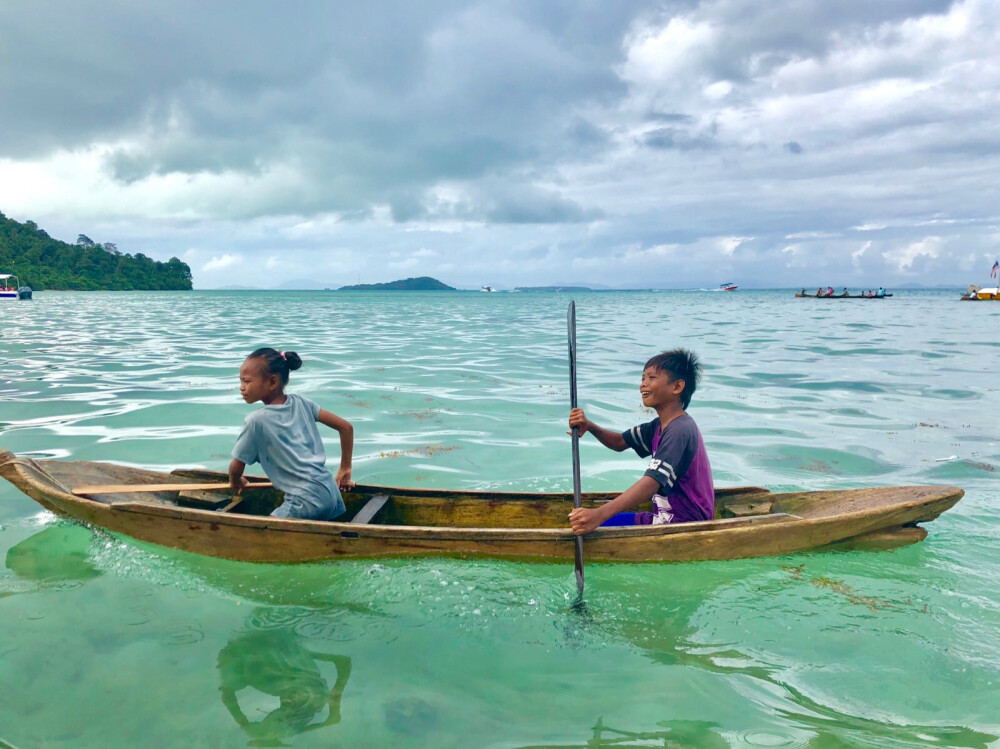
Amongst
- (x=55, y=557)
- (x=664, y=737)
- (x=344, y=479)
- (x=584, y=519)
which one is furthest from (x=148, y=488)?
(x=664, y=737)

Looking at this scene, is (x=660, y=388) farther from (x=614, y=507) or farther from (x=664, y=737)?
(x=664, y=737)

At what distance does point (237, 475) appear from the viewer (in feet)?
17.4

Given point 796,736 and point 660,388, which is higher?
point 660,388

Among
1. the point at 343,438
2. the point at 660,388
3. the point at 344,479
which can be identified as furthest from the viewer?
the point at 344,479

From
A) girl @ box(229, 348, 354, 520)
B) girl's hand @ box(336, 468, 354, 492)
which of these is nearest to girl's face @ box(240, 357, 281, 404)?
girl @ box(229, 348, 354, 520)

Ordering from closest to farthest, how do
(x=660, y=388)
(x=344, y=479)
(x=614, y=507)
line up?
(x=614, y=507), (x=660, y=388), (x=344, y=479)

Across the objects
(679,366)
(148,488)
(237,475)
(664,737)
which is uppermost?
(679,366)

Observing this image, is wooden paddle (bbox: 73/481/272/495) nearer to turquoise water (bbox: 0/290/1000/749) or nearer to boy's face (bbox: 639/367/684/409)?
turquoise water (bbox: 0/290/1000/749)

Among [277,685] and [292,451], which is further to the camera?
[292,451]

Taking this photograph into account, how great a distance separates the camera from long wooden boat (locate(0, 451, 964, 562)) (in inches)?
188

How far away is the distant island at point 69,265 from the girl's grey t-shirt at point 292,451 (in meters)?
115

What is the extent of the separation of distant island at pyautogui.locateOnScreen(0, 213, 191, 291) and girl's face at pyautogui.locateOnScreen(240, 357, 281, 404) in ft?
378

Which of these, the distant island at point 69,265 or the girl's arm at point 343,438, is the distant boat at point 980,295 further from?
the distant island at point 69,265

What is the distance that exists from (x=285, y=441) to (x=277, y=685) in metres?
1.79
